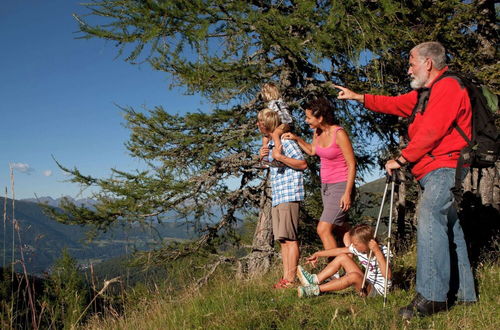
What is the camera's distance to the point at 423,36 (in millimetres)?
6488

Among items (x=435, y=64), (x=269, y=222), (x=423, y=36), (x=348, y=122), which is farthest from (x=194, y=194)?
(x=435, y=64)

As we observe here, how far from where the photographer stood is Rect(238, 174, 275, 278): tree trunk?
295 inches

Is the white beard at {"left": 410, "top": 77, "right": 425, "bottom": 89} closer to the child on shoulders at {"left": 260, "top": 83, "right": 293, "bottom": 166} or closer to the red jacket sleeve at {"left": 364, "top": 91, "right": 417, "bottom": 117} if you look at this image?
the red jacket sleeve at {"left": 364, "top": 91, "right": 417, "bottom": 117}

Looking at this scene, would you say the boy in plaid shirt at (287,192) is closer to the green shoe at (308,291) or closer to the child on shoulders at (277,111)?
the child on shoulders at (277,111)

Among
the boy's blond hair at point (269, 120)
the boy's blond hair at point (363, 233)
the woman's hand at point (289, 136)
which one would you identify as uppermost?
the boy's blond hair at point (269, 120)

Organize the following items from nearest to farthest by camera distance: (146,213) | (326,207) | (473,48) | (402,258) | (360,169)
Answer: (326,207) → (402,258) → (473,48) → (146,213) → (360,169)

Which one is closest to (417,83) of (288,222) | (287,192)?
(287,192)

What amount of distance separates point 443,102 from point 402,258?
3.14 m

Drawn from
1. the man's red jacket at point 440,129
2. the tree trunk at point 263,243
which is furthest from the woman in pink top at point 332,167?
the tree trunk at point 263,243

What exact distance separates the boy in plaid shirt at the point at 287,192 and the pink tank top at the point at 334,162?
253 millimetres

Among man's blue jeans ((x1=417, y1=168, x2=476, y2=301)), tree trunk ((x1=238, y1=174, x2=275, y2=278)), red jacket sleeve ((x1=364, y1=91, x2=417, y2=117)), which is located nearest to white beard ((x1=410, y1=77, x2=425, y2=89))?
red jacket sleeve ((x1=364, y1=91, x2=417, y2=117))

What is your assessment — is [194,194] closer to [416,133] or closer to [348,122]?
[348,122]

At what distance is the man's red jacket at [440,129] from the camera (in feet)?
9.80

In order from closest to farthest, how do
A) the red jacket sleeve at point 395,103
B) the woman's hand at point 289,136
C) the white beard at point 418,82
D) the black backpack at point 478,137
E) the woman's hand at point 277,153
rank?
the black backpack at point 478,137
the white beard at point 418,82
the red jacket sleeve at point 395,103
the woman's hand at point 277,153
the woman's hand at point 289,136
